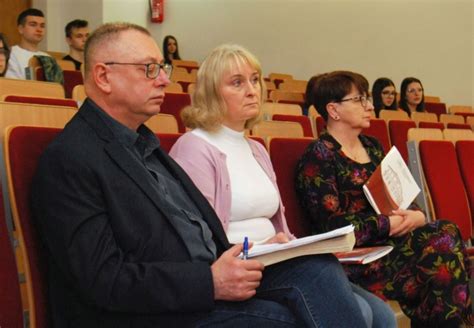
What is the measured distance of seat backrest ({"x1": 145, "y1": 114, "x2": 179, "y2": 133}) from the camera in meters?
1.72

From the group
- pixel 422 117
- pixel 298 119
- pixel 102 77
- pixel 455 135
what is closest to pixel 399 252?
pixel 102 77

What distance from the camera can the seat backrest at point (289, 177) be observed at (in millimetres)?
1518

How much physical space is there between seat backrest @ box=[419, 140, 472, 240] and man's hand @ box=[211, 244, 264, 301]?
1.21 m

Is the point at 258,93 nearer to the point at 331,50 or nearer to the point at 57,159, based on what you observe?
the point at 57,159

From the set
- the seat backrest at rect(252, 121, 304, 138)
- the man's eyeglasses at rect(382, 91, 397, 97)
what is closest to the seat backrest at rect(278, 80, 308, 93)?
the man's eyeglasses at rect(382, 91, 397, 97)

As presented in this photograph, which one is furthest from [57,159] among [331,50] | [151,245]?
[331,50]

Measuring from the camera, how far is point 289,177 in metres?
1.56

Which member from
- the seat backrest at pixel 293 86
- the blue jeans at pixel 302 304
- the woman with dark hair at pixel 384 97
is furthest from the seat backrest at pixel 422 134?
the seat backrest at pixel 293 86

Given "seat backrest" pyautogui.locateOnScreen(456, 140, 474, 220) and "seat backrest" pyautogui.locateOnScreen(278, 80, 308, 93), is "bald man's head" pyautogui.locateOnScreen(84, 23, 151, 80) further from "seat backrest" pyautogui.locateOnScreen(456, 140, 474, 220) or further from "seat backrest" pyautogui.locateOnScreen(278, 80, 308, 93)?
"seat backrest" pyautogui.locateOnScreen(278, 80, 308, 93)

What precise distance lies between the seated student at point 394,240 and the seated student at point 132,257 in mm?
501

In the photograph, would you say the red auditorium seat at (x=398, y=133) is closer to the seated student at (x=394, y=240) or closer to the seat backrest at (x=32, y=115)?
the seated student at (x=394, y=240)

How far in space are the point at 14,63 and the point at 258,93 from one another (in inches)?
91.8

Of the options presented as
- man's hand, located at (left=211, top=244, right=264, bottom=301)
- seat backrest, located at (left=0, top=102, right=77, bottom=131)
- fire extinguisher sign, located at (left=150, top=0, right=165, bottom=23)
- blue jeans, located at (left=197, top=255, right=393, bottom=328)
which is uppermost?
fire extinguisher sign, located at (left=150, top=0, right=165, bottom=23)

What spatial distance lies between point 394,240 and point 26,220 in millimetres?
905
